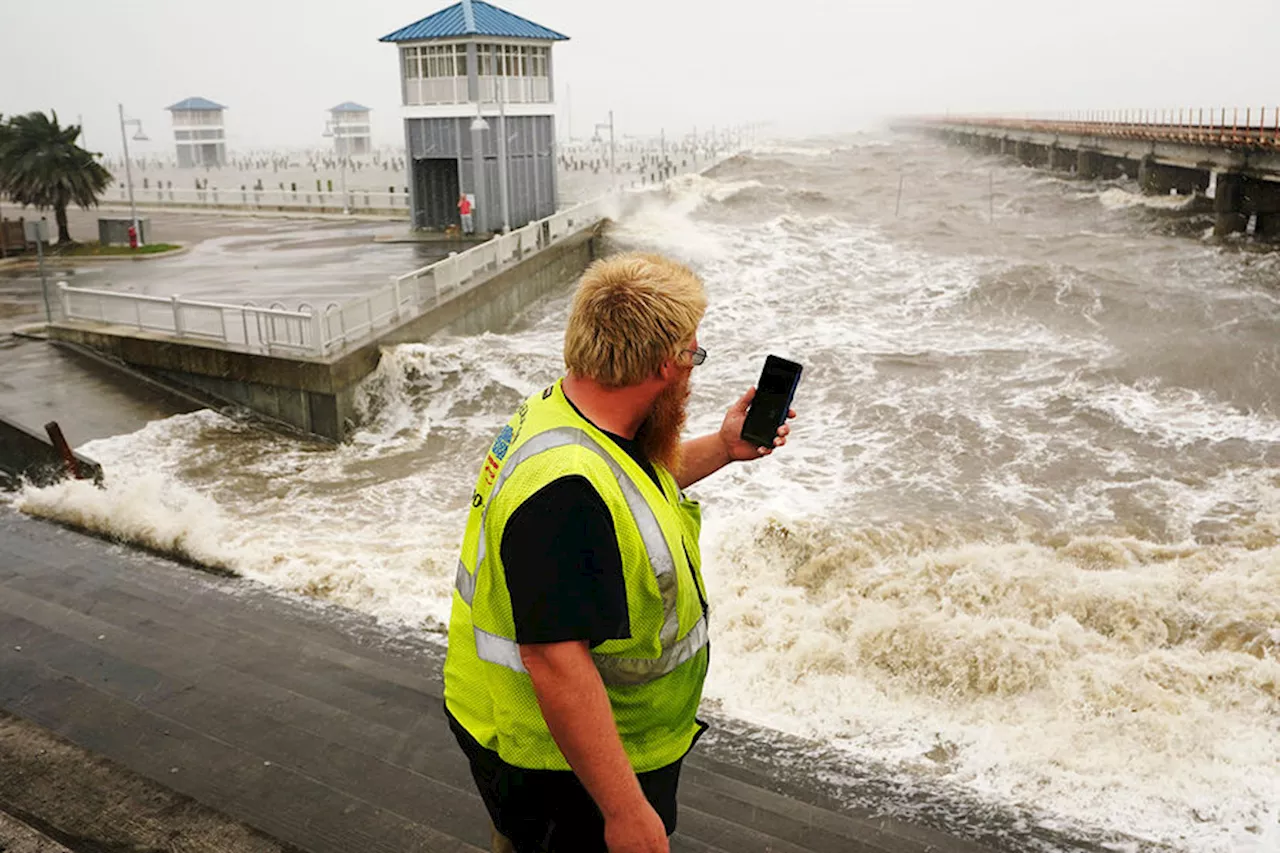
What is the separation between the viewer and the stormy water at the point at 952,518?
6.75 m

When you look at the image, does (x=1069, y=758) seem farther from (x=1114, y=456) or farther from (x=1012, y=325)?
(x=1012, y=325)

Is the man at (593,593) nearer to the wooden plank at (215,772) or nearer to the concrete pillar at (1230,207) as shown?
the wooden plank at (215,772)

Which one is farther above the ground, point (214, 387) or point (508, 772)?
point (508, 772)

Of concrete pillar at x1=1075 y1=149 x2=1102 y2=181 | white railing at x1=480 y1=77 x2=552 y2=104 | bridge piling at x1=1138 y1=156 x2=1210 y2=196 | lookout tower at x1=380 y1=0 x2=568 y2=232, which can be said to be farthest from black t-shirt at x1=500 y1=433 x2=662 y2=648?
concrete pillar at x1=1075 y1=149 x2=1102 y2=181

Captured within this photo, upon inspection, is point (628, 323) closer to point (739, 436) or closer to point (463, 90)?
point (739, 436)

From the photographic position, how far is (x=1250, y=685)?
763 cm

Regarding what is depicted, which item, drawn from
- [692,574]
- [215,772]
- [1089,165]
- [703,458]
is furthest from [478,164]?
→ [1089,165]

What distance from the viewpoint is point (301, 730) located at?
518 centimetres

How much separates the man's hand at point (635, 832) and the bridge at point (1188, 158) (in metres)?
36.3

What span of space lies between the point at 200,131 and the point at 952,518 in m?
137

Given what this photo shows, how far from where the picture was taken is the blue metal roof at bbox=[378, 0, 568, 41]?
29.0 m

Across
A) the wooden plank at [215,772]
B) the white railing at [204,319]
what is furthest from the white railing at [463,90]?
the wooden plank at [215,772]

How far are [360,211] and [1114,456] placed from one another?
100ft

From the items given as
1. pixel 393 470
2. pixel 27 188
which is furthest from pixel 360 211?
pixel 393 470
